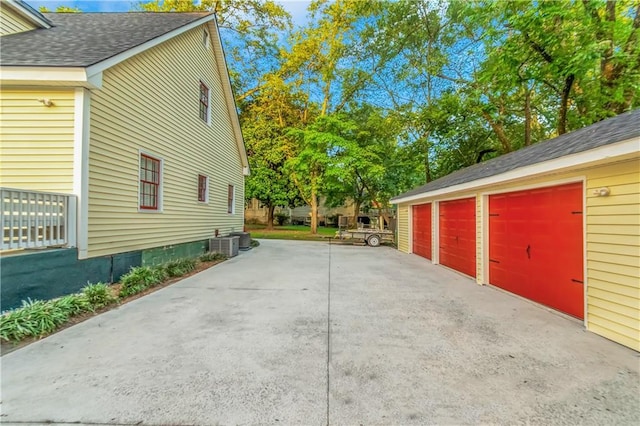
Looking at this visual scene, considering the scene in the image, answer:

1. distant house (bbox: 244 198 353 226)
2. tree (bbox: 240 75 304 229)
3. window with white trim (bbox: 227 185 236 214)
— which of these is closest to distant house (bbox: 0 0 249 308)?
window with white trim (bbox: 227 185 236 214)

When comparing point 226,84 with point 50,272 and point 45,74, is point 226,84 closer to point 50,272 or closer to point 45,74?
point 45,74

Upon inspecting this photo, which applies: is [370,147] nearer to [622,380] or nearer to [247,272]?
[247,272]

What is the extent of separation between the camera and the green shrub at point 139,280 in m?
5.19

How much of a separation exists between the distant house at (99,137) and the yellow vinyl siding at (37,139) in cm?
2

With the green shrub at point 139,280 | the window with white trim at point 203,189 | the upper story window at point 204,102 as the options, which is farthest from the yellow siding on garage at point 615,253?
the upper story window at point 204,102

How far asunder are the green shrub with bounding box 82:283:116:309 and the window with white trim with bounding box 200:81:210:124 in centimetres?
676

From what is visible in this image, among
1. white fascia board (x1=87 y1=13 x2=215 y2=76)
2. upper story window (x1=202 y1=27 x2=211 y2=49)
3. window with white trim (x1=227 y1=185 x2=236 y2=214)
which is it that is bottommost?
window with white trim (x1=227 y1=185 x2=236 y2=214)

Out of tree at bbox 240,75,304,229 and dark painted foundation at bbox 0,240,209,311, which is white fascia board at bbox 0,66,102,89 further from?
tree at bbox 240,75,304,229

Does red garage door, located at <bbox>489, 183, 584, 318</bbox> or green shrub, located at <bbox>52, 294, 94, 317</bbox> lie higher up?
red garage door, located at <bbox>489, 183, 584, 318</bbox>

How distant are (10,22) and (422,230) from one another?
42.7 feet

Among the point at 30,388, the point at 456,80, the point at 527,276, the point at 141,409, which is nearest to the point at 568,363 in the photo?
the point at 527,276

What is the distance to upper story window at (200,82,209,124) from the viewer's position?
9562 millimetres

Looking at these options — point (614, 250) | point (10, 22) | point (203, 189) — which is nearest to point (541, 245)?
point (614, 250)

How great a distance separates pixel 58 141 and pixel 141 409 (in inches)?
199
